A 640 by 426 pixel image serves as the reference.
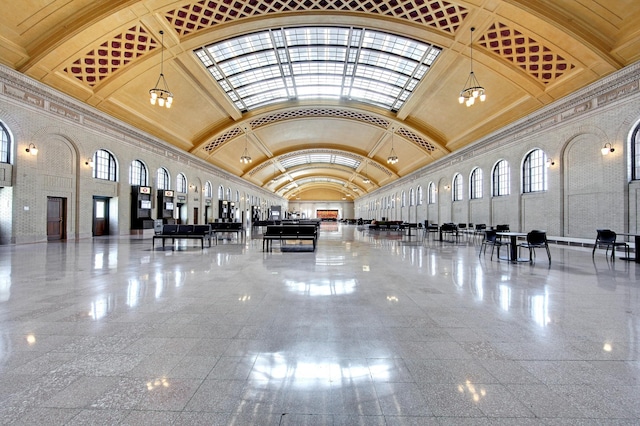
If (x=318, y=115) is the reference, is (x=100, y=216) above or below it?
below

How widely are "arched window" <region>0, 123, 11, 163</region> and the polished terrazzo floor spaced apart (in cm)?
832

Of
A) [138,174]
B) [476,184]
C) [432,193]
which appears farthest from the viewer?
[432,193]

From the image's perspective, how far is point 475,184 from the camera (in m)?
18.7

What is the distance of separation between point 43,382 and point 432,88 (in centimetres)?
1797

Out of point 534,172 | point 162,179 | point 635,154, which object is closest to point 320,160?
point 162,179

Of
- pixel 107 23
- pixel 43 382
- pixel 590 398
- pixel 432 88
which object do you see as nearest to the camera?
pixel 590 398

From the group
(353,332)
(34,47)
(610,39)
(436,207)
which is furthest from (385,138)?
(353,332)

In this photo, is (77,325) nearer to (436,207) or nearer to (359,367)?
(359,367)

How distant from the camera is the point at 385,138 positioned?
24797mm

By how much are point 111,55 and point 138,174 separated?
23.6ft

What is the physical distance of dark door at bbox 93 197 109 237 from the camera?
14.6 meters

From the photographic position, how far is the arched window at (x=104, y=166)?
14211 millimetres

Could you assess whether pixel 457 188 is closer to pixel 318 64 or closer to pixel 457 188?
pixel 457 188

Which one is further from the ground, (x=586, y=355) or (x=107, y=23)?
(x=107, y=23)
